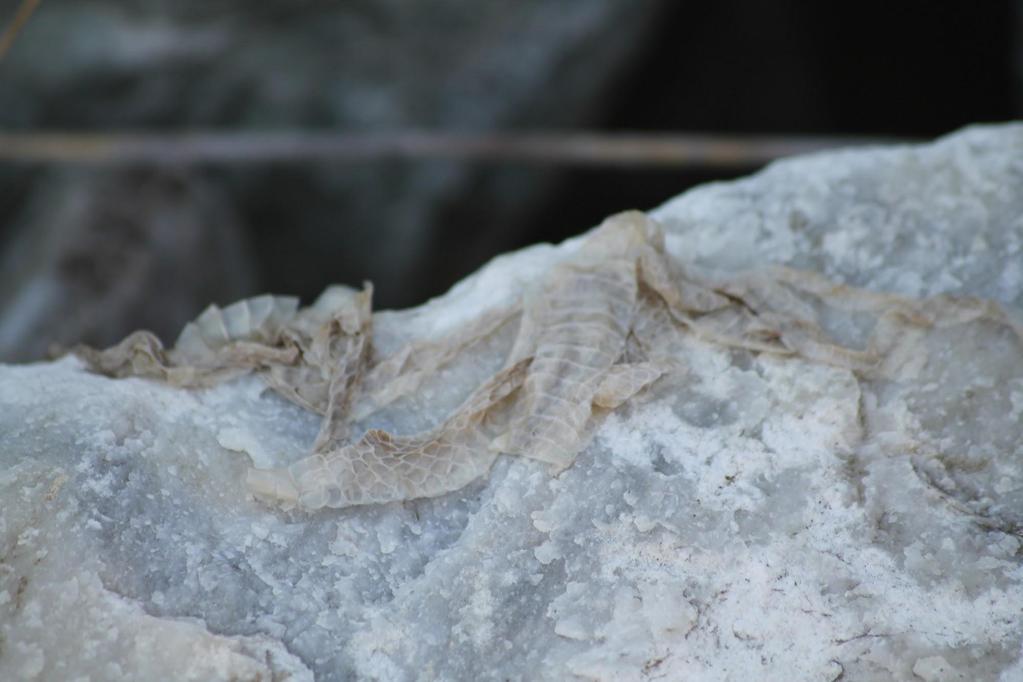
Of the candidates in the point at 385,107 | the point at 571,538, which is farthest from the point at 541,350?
the point at 385,107

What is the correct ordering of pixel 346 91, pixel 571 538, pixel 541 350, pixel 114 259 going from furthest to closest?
pixel 346 91
pixel 114 259
pixel 541 350
pixel 571 538

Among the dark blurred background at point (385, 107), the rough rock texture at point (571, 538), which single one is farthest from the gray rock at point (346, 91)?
the rough rock texture at point (571, 538)

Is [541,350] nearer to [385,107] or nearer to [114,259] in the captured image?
[114,259]

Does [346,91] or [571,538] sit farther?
[346,91]

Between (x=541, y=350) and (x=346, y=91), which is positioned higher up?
(x=541, y=350)

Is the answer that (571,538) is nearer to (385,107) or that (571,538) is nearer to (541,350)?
(541,350)

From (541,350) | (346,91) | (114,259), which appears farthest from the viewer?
(346,91)

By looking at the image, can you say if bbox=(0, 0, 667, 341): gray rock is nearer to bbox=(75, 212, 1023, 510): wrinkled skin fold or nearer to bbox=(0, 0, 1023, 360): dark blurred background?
bbox=(0, 0, 1023, 360): dark blurred background

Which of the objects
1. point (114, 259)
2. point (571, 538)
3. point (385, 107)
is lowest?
point (114, 259)
